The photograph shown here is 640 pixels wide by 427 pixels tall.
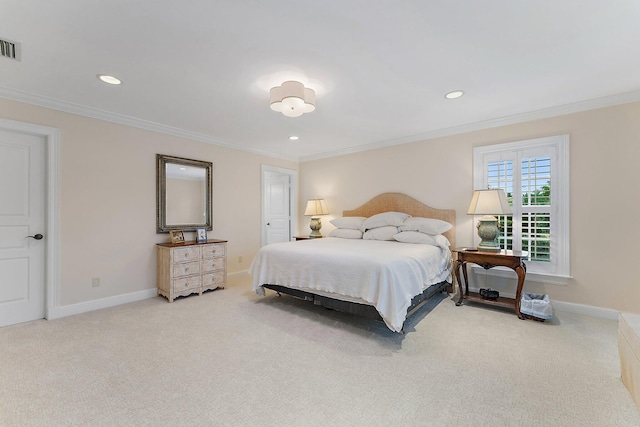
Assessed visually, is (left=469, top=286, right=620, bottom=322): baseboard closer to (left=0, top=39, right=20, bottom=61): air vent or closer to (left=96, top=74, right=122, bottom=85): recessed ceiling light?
(left=96, top=74, right=122, bottom=85): recessed ceiling light

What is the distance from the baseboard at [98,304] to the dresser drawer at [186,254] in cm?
65

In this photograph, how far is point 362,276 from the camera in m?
2.61

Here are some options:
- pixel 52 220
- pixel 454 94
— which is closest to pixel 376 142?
pixel 454 94

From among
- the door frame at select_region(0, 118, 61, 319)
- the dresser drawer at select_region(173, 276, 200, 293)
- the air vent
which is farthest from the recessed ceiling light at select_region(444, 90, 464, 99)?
the door frame at select_region(0, 118, 61, 319)

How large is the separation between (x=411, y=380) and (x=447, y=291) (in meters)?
2.41

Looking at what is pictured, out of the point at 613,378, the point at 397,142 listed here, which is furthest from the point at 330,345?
the point at 397,142

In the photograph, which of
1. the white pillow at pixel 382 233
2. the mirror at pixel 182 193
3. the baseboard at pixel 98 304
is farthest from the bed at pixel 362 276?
the baseboard at pixel 98 304

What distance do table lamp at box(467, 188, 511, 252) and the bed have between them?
491 mm

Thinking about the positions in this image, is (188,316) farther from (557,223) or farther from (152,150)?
(557,223)

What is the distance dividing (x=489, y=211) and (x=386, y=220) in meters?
1.37

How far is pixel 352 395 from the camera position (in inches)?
69.3

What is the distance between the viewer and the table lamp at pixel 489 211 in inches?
129

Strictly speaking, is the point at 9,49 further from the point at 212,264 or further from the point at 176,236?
the point at 212,264

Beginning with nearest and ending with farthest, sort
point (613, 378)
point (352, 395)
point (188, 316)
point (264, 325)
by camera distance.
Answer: point (352, 395) < point (613, 378) < point (264, 325) < point (188, 316)
